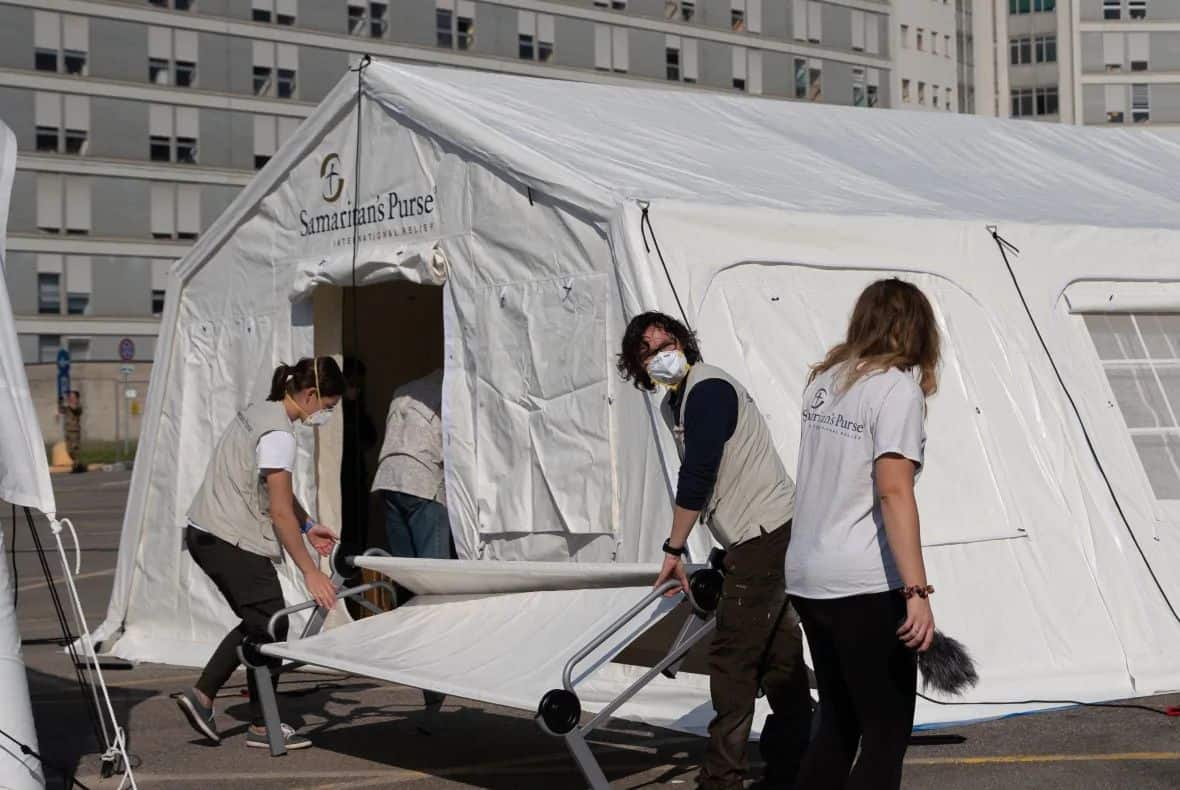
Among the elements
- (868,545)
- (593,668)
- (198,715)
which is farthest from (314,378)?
(868,545)

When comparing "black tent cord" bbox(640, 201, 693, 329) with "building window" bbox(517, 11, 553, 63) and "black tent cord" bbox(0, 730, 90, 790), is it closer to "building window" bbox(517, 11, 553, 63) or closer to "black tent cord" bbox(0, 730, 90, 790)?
"black tent cord" bbox(0, 730, 90, 790)

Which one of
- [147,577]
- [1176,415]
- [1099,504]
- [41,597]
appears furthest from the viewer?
[41,597]

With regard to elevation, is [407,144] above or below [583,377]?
above

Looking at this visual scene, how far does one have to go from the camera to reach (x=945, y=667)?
24.7 ft

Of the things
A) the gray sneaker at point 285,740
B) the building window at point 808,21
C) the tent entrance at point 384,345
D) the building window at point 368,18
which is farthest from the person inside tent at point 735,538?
the building window at point 808,21

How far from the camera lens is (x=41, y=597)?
48.8 feet

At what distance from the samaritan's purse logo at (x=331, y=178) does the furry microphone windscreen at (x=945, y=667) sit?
4.25m

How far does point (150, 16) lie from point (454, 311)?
1934 inches

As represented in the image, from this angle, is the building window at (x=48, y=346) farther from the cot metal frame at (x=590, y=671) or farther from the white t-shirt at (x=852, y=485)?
the white t-shirt at (x=852, y=485)

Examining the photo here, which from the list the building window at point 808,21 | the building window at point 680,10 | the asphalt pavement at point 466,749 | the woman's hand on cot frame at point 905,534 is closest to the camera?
the woman's hand on cot frame at point 905,534

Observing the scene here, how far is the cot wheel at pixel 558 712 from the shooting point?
561cm

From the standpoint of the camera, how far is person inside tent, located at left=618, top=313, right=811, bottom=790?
19.5 ft

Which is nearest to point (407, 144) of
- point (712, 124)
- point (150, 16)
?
point (712, 124)

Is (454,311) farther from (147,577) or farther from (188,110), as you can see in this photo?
(188,110)
